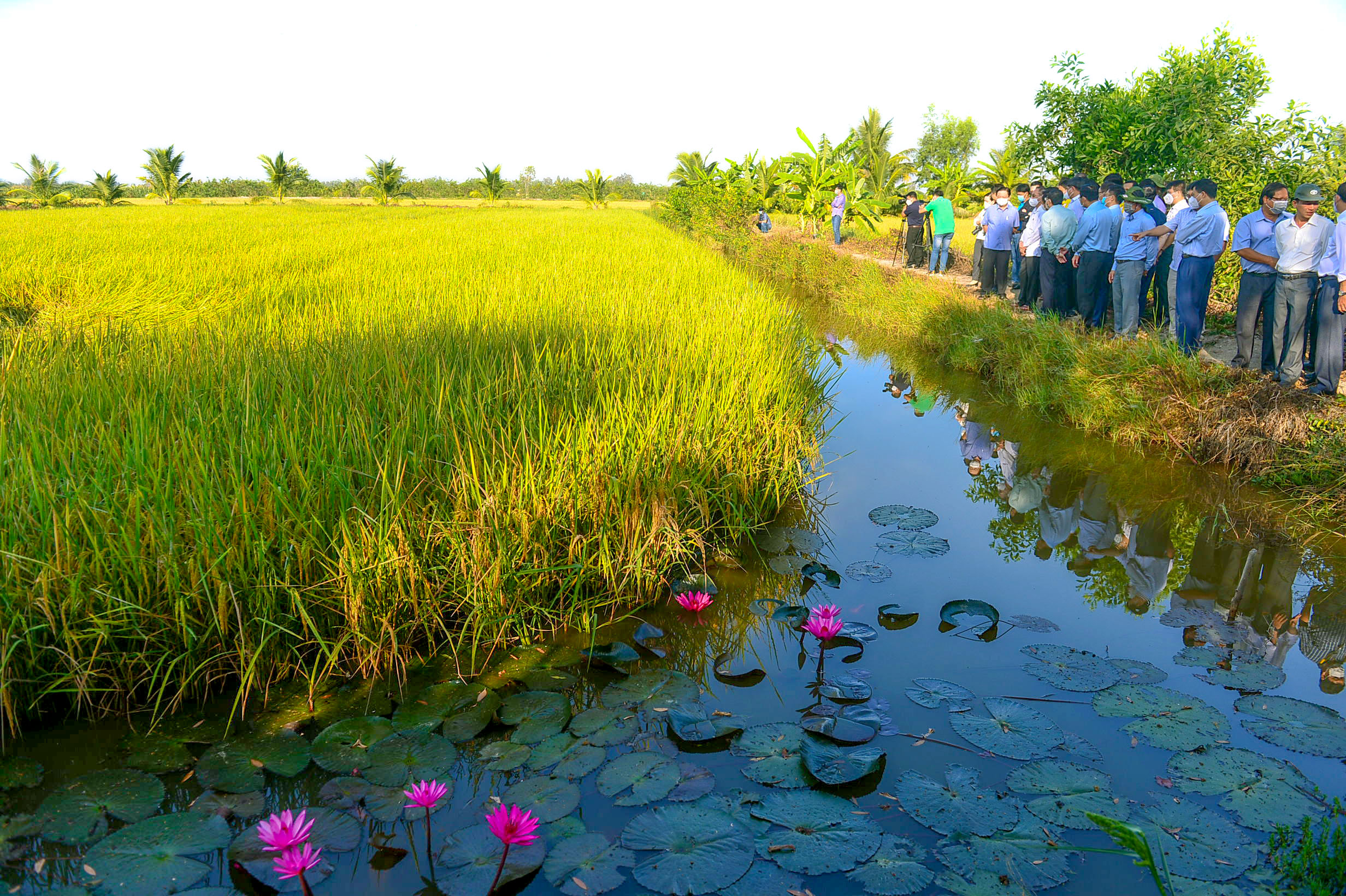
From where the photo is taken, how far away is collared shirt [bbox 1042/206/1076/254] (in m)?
7.27

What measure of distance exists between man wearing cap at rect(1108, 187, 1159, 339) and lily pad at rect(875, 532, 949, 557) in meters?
3.66

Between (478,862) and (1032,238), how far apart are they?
8678 millimetres

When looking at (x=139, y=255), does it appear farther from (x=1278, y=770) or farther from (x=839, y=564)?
(x=1278, y=770)

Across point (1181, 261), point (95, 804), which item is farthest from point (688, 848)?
point (1181, 261)

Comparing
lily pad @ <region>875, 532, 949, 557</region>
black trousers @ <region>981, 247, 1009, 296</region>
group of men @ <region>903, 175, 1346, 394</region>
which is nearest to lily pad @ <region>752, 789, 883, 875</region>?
lily pad @ <region>875, 532, 949, 557</region>

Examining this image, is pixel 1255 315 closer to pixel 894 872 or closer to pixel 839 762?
pixel 839 762

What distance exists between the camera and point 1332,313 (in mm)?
4664

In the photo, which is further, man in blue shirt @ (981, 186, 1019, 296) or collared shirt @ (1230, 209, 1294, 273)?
man in blue shirt @ (981, 186, 1019, 296)

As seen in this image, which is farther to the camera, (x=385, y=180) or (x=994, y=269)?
(x=385, y=180)

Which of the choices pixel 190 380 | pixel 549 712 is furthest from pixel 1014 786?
pixel 190 380

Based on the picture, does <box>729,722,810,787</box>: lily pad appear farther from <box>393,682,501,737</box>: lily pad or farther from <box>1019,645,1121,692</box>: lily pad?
<box>1019,645,1121,692</box>: lily pad

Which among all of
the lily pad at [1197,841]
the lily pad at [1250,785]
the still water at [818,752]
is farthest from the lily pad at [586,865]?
the lily pad at [1250,785]

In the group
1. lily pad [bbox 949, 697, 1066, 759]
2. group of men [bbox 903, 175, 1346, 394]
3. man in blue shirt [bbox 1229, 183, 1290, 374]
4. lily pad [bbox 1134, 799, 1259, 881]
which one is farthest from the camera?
man in blue shirt [bbox 1229, 183, 1290, 374]

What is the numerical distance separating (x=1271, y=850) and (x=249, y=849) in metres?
2.14
